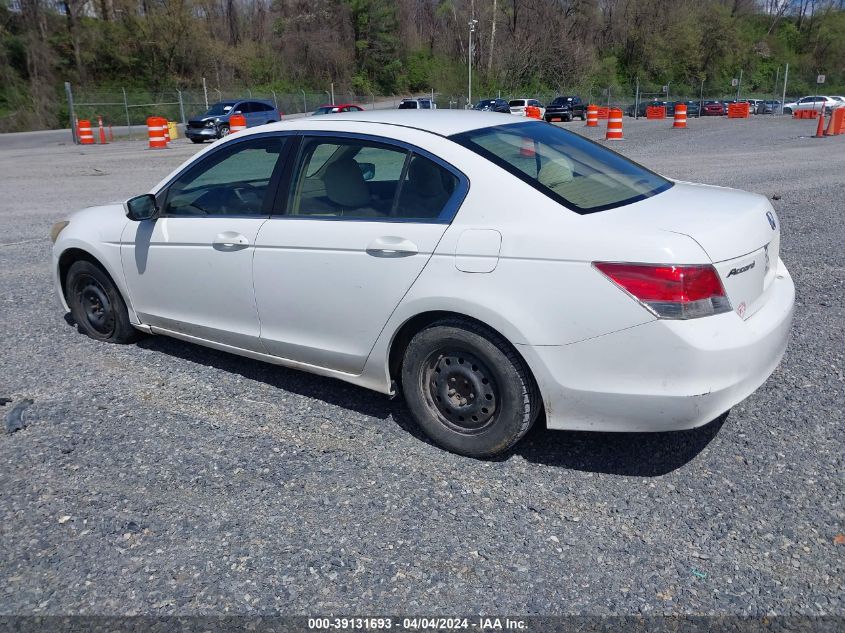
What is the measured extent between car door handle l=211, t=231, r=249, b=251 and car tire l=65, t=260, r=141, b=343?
1.27 meters

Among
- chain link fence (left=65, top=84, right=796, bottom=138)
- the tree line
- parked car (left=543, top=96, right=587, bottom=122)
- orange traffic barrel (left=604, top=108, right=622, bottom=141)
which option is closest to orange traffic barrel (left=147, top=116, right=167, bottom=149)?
chain link fence (left=65, top=84, right=796, bottom=138)

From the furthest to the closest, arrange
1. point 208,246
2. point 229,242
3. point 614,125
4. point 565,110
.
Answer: point 565,110 → point 614,125 → point 208,246 → point 229,242

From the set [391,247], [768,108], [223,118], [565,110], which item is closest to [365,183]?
[391,247]

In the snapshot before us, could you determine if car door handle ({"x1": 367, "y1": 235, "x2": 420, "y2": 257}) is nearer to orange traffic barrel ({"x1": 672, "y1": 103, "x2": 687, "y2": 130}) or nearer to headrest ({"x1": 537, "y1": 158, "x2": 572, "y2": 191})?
headrest ({"x1": 537, "y1": 158, "x2": 572, "y2": 191})

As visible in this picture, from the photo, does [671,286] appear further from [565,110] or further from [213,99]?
[213,99]

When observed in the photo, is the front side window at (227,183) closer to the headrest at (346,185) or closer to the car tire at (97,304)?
the headrest at (346,185)

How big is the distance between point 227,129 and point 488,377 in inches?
1199

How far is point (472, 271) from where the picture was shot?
3.38 metres

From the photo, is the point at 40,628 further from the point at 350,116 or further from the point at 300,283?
the point at 350,116

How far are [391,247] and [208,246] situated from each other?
1.36m

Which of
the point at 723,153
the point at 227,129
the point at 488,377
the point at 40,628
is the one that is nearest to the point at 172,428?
the point at 40,628

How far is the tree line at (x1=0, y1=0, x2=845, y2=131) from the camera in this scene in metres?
62.2

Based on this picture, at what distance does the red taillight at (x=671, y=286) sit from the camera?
3.01 meters

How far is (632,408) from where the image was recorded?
3.18m
